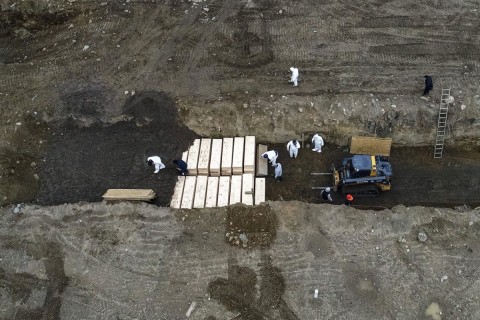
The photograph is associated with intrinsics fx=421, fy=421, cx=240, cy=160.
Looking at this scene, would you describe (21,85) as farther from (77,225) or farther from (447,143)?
(447,143)

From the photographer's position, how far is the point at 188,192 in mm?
13461

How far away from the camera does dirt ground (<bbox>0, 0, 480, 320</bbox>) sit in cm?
1091

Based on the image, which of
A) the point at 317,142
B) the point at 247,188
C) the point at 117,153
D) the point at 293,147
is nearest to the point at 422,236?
the point at 317,142

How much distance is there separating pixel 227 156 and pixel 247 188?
147 centimetres

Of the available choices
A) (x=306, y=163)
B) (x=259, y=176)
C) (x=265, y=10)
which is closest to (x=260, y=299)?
(x=259, y=176)

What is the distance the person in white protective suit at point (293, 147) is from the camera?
554 inches

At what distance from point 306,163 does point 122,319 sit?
24.8 feet

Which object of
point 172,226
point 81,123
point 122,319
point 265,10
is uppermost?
point 265,10

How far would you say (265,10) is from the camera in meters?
17.5

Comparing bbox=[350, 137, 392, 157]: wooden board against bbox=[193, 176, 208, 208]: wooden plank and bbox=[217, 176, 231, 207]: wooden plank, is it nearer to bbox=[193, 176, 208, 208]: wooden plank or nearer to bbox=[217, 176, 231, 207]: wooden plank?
bbox=[217, 176, 231, 207]: wooden plank

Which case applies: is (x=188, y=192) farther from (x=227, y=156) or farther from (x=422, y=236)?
(x=422, y=236)

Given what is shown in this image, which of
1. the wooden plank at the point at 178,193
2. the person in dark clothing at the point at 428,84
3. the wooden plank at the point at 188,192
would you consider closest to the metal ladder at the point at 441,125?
the person in dark clothing at the point at 428,84

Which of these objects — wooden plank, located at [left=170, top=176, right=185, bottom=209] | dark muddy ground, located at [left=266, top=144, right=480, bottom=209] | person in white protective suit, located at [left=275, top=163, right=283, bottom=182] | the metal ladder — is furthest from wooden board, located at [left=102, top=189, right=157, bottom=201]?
the metal ladder

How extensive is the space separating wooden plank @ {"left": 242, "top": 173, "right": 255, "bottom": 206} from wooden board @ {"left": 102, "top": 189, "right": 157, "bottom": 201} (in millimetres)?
2887
